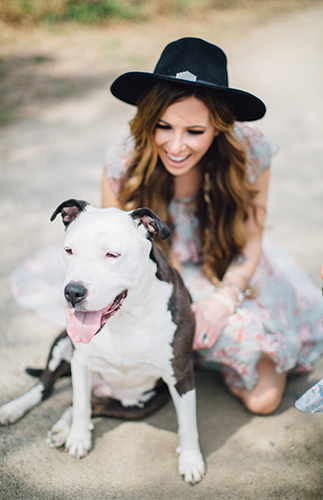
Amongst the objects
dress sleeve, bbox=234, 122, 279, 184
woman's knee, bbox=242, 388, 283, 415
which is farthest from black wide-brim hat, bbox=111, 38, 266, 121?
woman's knee, bbox=242, 388, 283, 415

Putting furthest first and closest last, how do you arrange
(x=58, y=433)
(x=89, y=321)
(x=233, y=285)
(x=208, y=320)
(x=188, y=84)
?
(x=233, y=285) → (x=208, y=320) → (x=58, y=433) → (x=188, y=84) → (x=89, y=321)

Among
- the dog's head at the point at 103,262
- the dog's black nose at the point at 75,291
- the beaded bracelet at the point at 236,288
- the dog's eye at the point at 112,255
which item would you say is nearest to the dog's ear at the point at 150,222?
the dog's head at the point at 103,262

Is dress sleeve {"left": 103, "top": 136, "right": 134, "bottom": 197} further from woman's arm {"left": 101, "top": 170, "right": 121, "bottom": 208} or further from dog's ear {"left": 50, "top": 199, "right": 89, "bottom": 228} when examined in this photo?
dog's ear {"left": 50, "top": 199, "right": 89, "bottom": 228}

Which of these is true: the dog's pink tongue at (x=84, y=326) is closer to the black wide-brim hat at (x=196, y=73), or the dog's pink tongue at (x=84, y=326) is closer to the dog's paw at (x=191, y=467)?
the dog's paw at (x=191, y=467)

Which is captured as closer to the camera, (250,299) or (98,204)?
(250,299)

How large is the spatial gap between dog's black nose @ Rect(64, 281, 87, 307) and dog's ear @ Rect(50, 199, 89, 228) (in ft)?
1.16

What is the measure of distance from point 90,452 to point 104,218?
1.20m

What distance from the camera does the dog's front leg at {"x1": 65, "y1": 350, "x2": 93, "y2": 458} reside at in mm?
1834

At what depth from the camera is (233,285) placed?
2295mm

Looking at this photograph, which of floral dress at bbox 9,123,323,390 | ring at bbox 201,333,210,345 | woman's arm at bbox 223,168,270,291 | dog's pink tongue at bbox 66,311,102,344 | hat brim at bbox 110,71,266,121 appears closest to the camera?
dog's pink tongue at bbox 66,311,102,344

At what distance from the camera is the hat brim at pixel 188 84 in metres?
1.82

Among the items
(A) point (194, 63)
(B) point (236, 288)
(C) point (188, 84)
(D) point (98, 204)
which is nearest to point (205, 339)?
(B) point (236, 288)

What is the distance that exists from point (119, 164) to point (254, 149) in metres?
0.79

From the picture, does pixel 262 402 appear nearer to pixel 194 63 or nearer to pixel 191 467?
pixel 191 467
